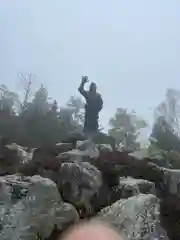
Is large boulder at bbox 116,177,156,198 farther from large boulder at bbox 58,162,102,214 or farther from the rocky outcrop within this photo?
large boulder at bbox 58,162,102,214

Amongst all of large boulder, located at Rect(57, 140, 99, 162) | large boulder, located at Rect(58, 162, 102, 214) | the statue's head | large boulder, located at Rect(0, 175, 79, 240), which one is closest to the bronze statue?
the statue's head

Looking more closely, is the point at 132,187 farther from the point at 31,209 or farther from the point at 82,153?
the point at 31,209

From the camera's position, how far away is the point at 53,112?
2.87 m

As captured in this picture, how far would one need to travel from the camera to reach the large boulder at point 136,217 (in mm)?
2369

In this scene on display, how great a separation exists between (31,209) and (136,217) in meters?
0.52

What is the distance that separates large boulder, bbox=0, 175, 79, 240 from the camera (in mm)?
2307

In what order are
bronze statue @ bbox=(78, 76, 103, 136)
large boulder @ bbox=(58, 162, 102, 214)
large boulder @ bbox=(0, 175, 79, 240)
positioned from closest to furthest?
1. large boulder @ bbox=(0, 175, 79, 240)
2. large boulder @ bbox=(58, 162, 102, 214)
3. bronze statue @ bbox=(78, 76, 103, 136)

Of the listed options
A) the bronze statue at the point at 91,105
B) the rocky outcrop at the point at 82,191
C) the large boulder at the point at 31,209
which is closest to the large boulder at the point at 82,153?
the rocky outcrop at the point at 82,191

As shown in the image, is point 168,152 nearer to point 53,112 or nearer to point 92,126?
point 92,126

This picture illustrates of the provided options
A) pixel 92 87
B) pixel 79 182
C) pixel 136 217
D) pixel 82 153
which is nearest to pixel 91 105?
pixel 92 87

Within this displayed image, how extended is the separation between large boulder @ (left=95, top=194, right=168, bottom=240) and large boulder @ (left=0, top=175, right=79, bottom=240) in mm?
191

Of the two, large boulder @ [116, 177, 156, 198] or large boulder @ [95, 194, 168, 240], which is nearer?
large boulder @ [95, 194, 168, 240]

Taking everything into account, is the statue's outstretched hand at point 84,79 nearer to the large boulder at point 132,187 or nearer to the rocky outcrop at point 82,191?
the rocky outcrop at point 82,191

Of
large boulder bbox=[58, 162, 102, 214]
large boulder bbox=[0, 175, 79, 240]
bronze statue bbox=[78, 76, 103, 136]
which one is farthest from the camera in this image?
bronze statue bbox=[78, 76, 103, 136]
